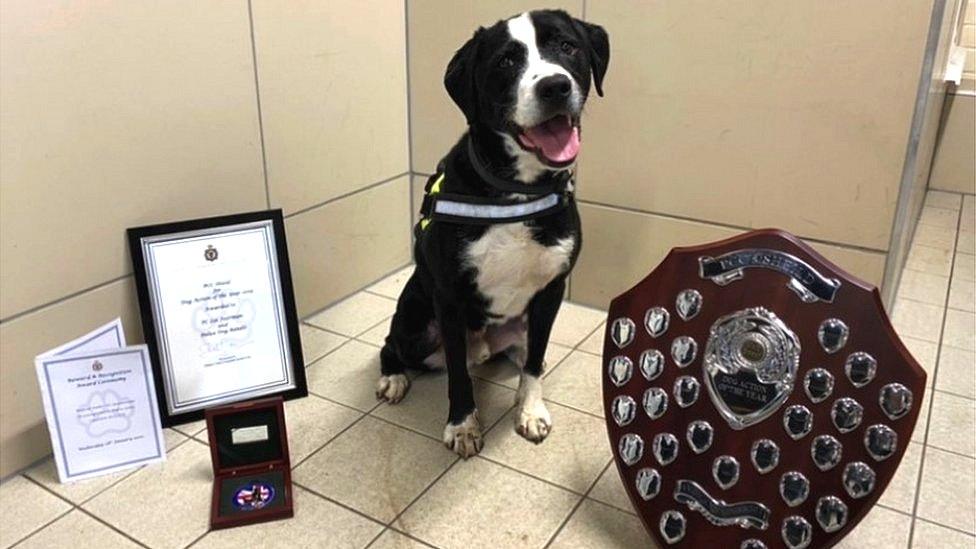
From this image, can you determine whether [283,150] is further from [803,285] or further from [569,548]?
[803,285]

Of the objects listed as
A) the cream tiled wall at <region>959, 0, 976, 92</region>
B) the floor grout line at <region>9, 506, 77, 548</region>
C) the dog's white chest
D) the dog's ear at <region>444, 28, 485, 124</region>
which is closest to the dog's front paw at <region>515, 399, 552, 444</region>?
the dog's white chest

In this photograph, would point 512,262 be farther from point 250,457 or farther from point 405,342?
point 250,457

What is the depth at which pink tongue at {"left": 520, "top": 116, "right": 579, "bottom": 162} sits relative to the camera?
134cm

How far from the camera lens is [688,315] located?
1182mm

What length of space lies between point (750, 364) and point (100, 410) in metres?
1.23

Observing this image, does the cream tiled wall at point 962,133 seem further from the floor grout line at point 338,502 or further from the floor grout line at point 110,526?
the floor grout line at point 110,526

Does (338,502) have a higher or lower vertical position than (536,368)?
lower

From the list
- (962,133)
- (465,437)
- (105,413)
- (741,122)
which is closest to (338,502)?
(465,437)

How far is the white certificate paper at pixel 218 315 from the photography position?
1.62m

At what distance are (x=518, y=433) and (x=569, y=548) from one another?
1.20 ft

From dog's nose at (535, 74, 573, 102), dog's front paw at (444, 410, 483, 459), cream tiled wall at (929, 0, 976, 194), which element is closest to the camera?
dog's nose at (535, 74, 573, 102)

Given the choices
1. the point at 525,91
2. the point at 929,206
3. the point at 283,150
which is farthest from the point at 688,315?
the point at 929,206

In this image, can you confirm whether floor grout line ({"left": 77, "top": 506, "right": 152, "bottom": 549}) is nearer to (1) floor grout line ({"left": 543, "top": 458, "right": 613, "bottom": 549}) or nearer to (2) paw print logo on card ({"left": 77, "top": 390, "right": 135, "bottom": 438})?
(2) paw print logo on card ({"left": 77, "top": 390, "right": 135, "bottom": 438})

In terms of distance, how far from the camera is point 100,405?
1476 millimetres
